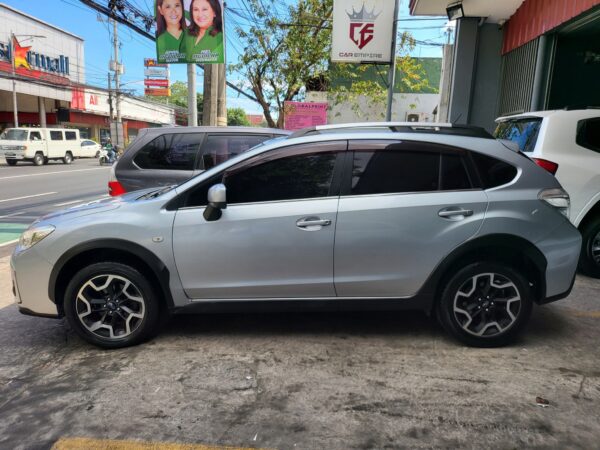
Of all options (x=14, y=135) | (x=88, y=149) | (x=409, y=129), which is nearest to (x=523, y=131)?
(x=409, y=129)

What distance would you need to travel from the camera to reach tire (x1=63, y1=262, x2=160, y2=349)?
356cm

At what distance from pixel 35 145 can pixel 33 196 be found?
15175 millimetres

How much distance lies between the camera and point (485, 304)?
3.62 m

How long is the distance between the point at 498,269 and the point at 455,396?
1.07 meters

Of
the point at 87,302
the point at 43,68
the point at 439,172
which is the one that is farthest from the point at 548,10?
the point at 43,68

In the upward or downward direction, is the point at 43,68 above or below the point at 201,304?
above

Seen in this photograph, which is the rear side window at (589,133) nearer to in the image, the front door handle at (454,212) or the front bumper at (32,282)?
the front door handle at (454,212)

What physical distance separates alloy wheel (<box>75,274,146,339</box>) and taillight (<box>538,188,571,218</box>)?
318 cm

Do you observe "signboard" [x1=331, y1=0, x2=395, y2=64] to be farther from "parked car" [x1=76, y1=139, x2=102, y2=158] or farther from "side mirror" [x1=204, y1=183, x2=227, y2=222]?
"parked car" [x1=76, y1=139, x2=102, y2=158]

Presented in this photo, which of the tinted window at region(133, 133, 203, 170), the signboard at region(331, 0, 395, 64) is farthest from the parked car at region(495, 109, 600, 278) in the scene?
the signboard at region(331, 0, 395, 64)

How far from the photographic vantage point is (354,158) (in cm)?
368

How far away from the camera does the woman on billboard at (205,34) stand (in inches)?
427

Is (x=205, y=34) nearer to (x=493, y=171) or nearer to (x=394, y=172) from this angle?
(x=394, y=172)

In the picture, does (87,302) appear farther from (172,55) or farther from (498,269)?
(172,55)
